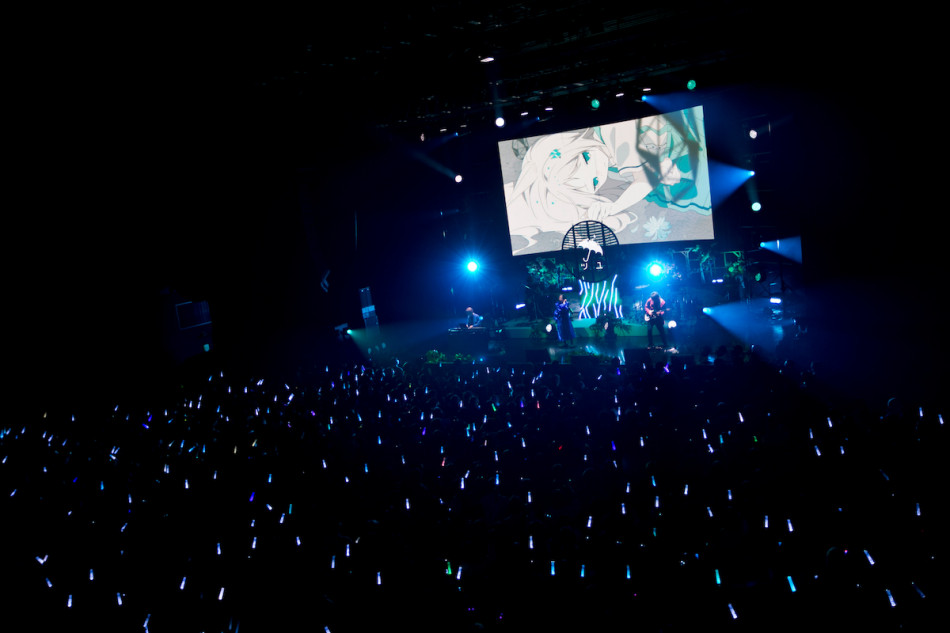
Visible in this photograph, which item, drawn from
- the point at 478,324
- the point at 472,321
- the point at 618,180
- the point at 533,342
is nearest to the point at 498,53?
the point at 618,180

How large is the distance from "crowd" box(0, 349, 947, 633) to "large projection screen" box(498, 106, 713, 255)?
327 inches

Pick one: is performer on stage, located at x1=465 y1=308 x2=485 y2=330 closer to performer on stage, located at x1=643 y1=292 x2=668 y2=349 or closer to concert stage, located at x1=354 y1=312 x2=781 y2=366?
concert stage, located at x1=354 y1=312 x2=781 y2=366

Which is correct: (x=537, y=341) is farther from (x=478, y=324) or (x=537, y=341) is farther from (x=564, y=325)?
(x=478, y=324)

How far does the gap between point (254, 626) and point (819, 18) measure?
1058 centimetres

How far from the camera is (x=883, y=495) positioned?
421cm

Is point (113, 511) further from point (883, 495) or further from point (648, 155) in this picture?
point (648, 155)

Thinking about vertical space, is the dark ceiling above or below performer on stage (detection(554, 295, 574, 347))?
above

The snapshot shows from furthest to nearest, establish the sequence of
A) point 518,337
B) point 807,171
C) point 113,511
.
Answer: point 518,337 → point 807,171 → point 113,511

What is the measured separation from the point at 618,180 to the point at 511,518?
12401mm

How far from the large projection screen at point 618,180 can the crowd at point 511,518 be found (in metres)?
8.30

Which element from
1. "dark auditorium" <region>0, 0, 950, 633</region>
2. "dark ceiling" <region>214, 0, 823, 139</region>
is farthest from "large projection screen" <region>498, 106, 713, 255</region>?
"dark ceiling" <region>214, 0, 823, 139</region>

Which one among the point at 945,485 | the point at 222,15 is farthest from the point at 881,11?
the point at 222,15

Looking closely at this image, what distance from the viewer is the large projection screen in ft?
47.1

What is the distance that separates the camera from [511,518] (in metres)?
4.30
